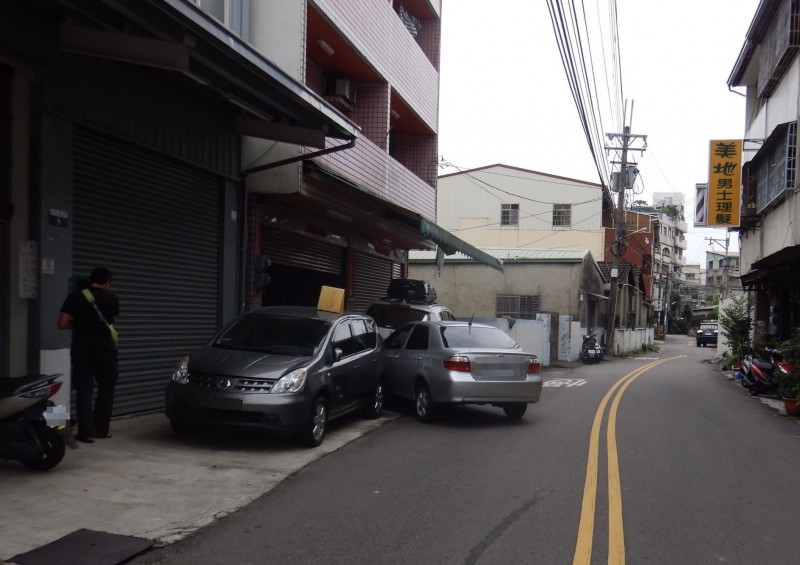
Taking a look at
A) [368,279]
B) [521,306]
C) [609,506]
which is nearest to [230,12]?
[609,506]

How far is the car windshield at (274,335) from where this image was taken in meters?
9.44

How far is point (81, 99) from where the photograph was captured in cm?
913

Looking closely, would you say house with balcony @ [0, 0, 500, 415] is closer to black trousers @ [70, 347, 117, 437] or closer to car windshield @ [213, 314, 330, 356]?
black trousers @ [70, 347, 117, 437]

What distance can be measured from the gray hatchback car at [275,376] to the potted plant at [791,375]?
775 cm

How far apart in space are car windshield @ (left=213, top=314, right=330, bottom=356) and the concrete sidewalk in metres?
1.11

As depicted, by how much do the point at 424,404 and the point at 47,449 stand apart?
18.9 feet

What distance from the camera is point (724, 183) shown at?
22.0m

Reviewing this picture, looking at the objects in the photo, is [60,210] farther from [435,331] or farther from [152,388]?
[435,331]

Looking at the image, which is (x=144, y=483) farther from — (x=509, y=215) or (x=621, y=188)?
(x=509, y=215)

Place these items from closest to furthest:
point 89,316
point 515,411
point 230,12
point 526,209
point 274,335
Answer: point 89,316
point 274,335
point 515,411
point 230,12
point 526,209

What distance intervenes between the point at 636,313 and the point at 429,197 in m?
39.5

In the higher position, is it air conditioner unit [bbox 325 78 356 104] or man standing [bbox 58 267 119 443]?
air conditioner unit [bbox 325 78 356 104]

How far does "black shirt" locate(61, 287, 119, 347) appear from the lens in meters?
8.18

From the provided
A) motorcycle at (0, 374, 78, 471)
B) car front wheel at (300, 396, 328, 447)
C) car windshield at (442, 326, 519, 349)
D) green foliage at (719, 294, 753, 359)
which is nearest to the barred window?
green foliage at (719, 294, 753, 359)
